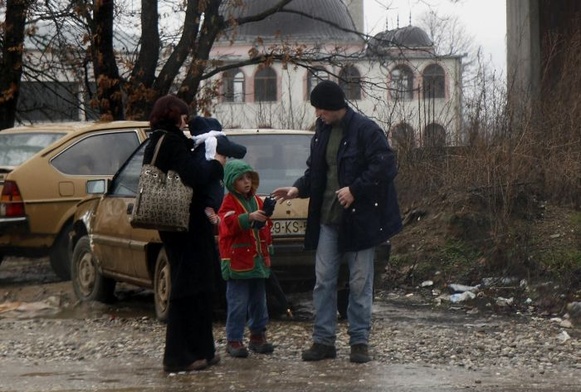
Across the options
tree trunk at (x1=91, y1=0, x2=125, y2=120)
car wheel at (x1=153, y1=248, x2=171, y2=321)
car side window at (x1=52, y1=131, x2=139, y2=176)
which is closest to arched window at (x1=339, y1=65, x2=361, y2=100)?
tree trunk at (x1=91, y1=0, x2=125, y2=120)

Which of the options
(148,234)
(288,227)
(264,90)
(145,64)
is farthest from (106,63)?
(264,90)

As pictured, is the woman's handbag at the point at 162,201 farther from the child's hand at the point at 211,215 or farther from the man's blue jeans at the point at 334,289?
the man's blue jeans at the point at 334,289

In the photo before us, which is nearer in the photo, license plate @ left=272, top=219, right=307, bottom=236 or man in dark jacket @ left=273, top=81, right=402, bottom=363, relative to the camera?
man in dark jacket @ left=273, top=81, right=402, bottom=363

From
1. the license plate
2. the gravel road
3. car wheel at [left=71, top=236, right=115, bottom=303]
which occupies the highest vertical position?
the license plate

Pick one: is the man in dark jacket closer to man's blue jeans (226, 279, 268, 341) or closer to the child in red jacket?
the child in red jacket

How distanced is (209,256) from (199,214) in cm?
28

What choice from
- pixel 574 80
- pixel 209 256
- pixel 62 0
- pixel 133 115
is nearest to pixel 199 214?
pixel 209 256

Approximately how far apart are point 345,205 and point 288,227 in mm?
2021

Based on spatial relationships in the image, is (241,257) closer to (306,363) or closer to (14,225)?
(306,363)

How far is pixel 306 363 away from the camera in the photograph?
794cm

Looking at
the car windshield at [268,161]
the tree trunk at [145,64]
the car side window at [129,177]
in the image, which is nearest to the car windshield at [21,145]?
the car side window at [129,177]

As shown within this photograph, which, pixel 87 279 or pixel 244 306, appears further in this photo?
pixel 87 279

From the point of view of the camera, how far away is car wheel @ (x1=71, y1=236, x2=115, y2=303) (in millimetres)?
11414

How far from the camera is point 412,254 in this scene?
12.6 metres
